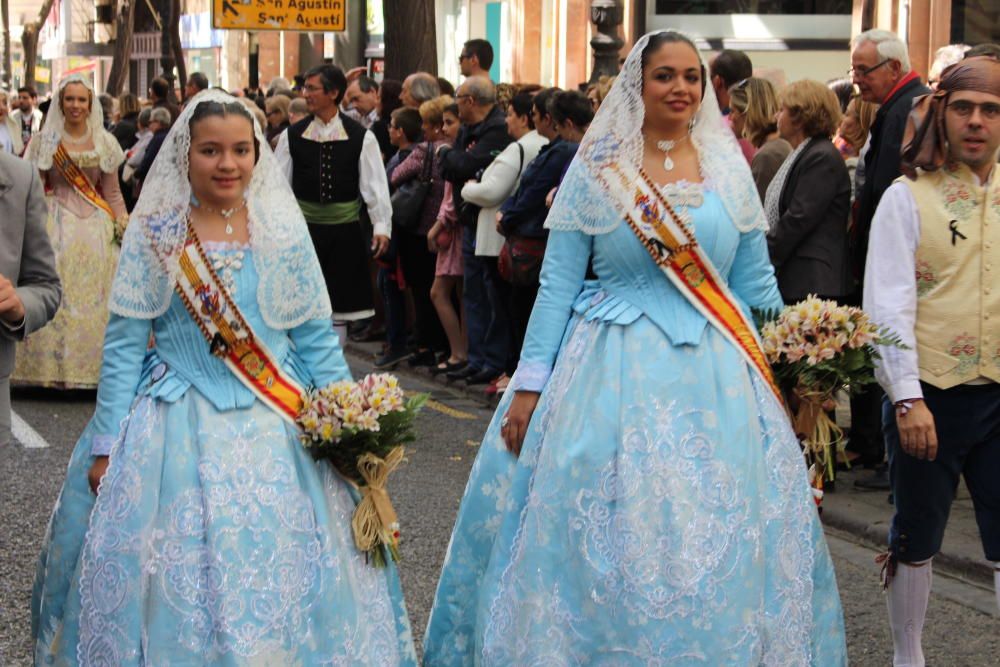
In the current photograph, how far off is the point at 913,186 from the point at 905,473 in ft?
2.73

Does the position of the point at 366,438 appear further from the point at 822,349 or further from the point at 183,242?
the point at 822,349

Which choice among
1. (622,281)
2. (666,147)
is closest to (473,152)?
(666,147)

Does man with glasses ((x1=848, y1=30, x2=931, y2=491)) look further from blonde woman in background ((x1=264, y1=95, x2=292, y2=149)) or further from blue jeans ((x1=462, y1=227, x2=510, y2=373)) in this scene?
blonde woman in background ((x1=264, y1=95, x2=292, y2=149))

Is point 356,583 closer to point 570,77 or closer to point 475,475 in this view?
point 475,475

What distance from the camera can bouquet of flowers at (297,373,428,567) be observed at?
4480 millimetres

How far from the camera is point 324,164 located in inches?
395

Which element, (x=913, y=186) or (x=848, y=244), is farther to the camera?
(x=848, y=244)

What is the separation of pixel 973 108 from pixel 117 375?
2.47 metres

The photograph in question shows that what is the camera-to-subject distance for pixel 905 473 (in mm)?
5004

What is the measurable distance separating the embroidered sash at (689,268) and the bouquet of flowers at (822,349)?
55mm

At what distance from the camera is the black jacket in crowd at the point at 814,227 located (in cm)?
787

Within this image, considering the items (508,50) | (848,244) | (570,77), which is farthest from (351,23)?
(848,244)

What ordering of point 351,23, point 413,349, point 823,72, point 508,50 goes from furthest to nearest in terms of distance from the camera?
point 351,23
point 508,50
point 823,72
point 413,349

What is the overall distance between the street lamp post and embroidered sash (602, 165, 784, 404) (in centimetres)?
843
